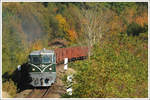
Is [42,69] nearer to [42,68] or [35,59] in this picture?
[42,68]

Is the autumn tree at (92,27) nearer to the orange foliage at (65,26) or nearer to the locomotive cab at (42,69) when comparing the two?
the locomotive cab at (42,69)

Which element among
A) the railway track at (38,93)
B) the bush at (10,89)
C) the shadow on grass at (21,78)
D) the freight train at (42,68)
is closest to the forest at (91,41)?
the bush at (10,89)

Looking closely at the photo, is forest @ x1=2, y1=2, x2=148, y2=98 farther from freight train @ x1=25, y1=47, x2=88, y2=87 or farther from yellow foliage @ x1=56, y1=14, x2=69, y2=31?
freight train @ x1=25, y1=47, x2=88, y2=87

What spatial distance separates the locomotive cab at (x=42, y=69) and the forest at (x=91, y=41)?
1901 mm

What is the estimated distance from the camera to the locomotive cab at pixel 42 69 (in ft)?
Answer: 71.8

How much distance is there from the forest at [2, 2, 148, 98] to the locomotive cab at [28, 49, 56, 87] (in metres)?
1.90

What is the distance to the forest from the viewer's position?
1301cm

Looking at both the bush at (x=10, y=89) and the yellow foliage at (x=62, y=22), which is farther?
the yellow foliage at (x=62, y=22)

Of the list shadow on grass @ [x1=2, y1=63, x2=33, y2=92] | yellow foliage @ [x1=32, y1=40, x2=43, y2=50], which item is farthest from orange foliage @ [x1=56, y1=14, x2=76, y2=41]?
shadow on grass @ [x1=2, y1=63, x2=33, y2=92]

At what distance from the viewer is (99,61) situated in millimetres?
14281

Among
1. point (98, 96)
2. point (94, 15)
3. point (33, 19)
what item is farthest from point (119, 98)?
point (33, 19)

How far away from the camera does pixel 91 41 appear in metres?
30.6

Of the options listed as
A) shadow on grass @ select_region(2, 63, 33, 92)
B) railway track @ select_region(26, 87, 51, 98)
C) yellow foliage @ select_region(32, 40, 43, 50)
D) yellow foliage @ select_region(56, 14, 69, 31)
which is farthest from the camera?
yellow foliage @ select_region(56, 14, 69, 31)

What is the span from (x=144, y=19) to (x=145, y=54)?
92.4 ft
